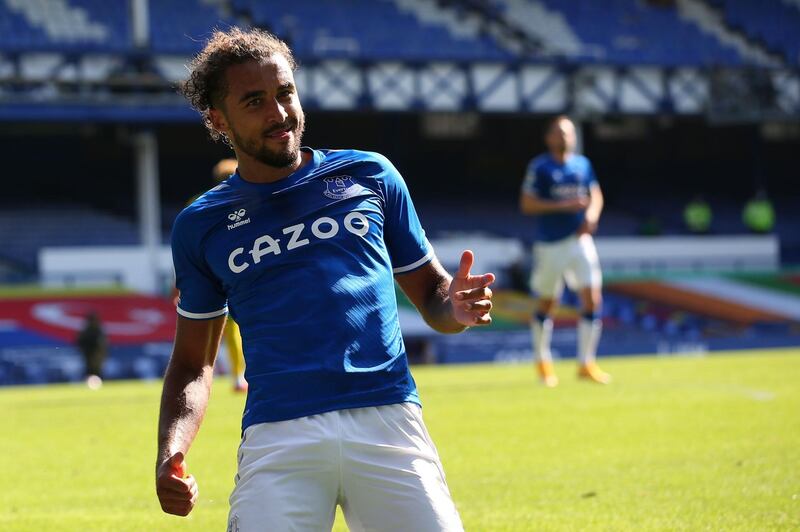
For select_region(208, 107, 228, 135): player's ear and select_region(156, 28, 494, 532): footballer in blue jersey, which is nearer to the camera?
select_region(156, 28, 494, 532): footballer in blue jersey

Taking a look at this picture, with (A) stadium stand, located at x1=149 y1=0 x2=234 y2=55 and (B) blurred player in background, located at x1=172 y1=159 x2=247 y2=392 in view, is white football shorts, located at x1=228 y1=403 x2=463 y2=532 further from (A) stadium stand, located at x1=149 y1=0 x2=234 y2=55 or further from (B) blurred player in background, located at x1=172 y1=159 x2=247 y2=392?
(A) stadium stand, located at x1=149 y1=0 x2=234 y2=55

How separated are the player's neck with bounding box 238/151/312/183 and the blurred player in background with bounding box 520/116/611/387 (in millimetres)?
11112

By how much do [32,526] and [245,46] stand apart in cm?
394

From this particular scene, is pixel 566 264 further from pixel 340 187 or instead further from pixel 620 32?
pixel 620 32

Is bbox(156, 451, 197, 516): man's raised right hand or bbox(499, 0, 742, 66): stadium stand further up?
bbox(499, 0, 742, 66): stadium stand

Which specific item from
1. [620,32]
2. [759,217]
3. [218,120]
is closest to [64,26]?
[620,32]

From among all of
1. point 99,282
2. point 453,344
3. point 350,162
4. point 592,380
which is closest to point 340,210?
Result: point 350,162

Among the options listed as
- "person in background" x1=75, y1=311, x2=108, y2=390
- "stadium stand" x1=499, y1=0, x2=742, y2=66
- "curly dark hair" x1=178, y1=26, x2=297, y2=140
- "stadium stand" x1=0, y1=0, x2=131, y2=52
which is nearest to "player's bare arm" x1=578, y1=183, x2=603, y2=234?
"curly dark hair" x1=178, y1=26, x2=297, y2=140

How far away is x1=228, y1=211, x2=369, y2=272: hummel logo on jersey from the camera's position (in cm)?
421

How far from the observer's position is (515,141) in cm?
4403

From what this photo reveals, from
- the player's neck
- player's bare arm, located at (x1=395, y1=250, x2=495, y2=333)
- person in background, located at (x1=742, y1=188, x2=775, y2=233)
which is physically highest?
the player's neck

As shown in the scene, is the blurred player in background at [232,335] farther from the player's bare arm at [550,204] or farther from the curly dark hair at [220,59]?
the curly dark hair at [220,59]

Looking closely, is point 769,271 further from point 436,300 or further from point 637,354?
point 436,300

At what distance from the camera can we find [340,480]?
157 inches
